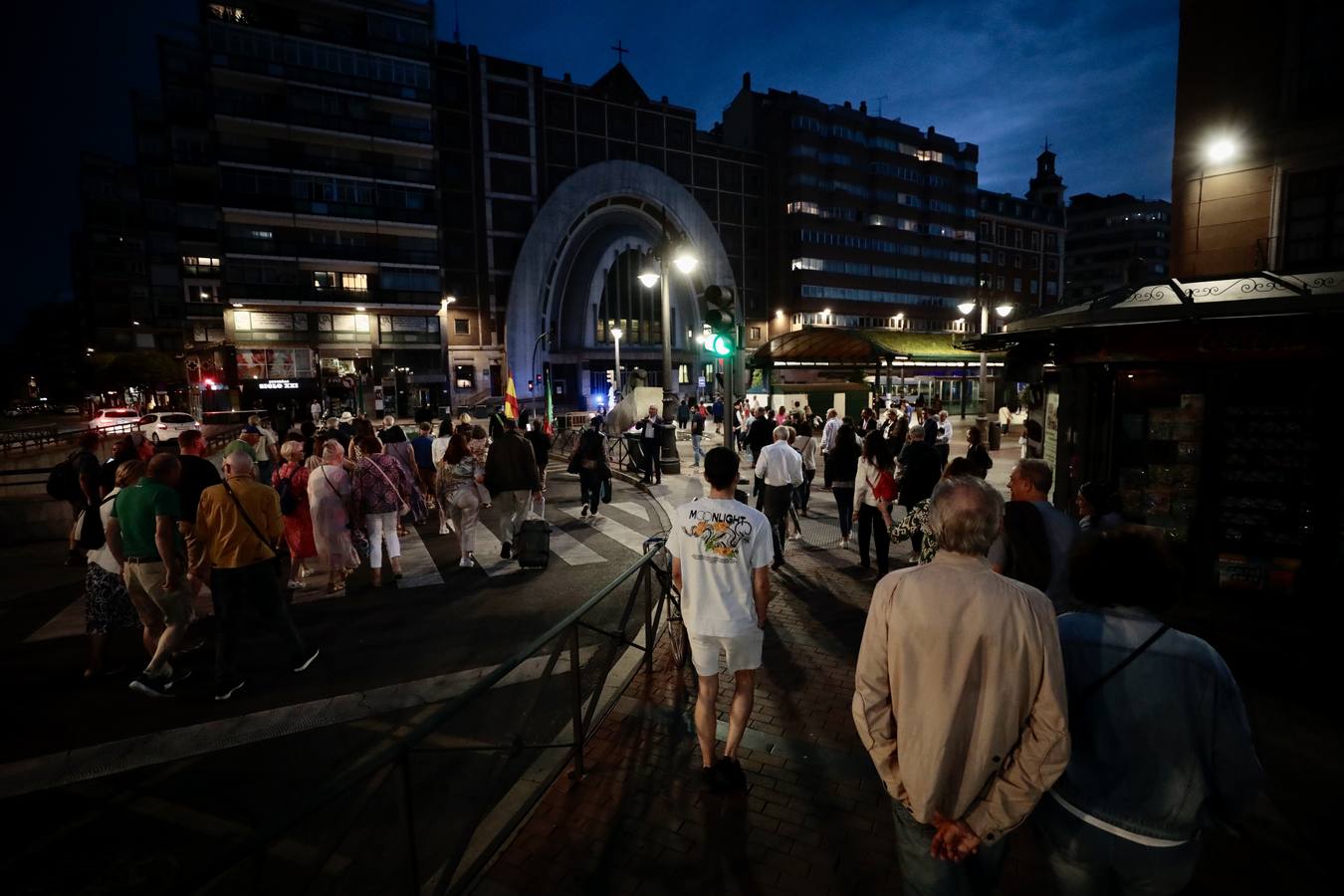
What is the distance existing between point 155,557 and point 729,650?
199 inches

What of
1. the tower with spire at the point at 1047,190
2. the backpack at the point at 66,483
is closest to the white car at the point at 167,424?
the backpack at the point at 66,483

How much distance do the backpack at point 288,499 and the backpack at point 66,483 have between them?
3355 millimetres

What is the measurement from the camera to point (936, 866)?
221cm

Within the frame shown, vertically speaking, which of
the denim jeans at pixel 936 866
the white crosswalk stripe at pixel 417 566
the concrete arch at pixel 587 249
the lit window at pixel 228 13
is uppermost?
the lit window at pixel 228 13

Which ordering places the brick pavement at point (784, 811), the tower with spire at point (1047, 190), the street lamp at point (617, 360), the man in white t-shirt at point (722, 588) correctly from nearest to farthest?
the brick pavement at point (784, 811) < the man in white t-shirt at point (722, 588) < the street lamp at point (617, 360) < the tower with spire at point (1047, 190)

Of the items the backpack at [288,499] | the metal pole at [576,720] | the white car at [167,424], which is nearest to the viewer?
the metal pole at [576,720]

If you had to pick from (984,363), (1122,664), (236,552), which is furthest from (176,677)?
(984,363)

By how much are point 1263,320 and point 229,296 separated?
1869 inches

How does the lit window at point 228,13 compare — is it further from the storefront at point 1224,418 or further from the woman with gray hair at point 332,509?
the storefront at point 1224,418

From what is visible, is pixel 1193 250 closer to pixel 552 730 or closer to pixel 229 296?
pixel 552 730

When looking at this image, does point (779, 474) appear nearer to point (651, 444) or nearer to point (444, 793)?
point (444, 793)

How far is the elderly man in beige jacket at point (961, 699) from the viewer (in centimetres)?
201

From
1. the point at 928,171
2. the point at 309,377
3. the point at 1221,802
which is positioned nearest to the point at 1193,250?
the point at 1221,802

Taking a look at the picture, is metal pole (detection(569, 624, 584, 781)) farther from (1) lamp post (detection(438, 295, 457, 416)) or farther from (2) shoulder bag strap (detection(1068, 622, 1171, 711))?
(1) lamp post (detection(438, 295, 457, 416))
